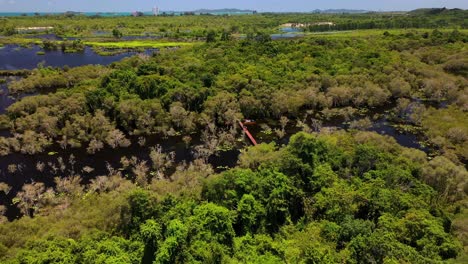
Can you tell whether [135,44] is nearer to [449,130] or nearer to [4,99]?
[4,99]

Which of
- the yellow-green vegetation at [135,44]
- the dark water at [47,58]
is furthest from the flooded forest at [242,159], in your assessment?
the yellow-green vegetation at [135,44]

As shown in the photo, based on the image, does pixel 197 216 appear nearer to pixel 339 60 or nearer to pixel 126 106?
pixel 126 106

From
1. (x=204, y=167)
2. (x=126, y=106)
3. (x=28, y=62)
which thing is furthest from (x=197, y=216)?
(x=28, y=62)

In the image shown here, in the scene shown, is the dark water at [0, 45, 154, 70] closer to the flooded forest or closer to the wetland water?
the flooded forest

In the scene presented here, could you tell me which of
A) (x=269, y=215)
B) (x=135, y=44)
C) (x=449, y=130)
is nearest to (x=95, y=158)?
(x=269, y=215)

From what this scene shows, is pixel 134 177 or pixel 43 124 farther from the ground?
pixel 43 124

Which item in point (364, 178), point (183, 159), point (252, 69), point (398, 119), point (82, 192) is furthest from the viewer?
point (252, 69)
